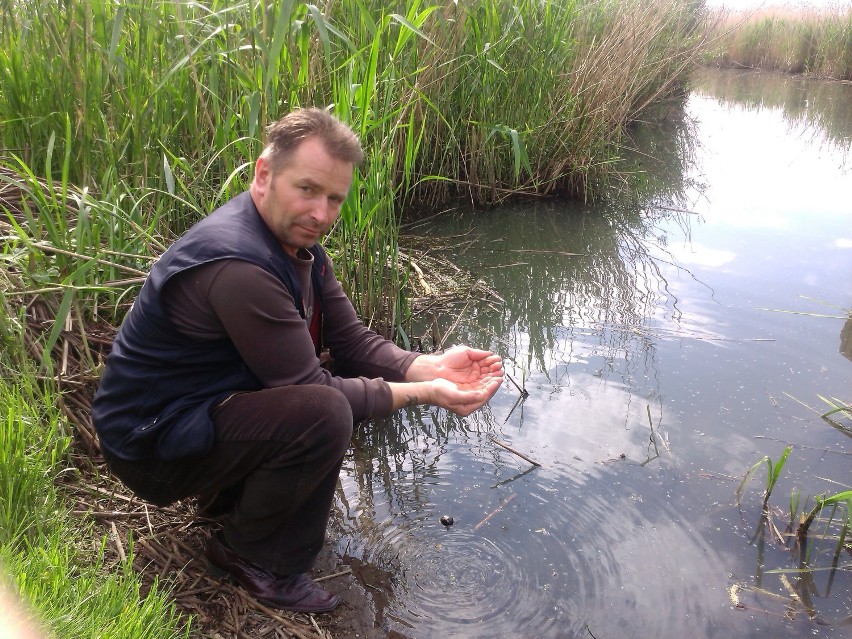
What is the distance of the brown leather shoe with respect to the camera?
6.92 ft

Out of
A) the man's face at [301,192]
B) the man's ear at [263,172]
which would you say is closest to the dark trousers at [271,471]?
the man's face at [301,192]

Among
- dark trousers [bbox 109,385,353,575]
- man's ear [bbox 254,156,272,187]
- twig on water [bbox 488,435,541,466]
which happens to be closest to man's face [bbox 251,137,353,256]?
man's ear [bbox 254,156,272,187]

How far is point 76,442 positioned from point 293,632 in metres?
1.02

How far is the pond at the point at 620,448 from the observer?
228cm

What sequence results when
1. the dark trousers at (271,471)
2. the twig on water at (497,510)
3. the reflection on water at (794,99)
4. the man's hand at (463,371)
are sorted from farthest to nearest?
the reflection on water at (794,99) < the twig on water at (497,510) < the man's hand at (463,371) < the dark trousers at (271,471)

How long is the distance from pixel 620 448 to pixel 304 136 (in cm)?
183

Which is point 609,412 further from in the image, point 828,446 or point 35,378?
point 35,378

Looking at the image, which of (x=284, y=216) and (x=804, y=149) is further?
(x=804, y=149)

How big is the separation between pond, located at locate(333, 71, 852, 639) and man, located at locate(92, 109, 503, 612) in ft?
1.43

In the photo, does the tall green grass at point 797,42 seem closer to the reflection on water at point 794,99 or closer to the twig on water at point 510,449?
the reflection on water at point 794,99

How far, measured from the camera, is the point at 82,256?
2.47m

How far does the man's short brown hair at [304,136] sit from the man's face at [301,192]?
1cm

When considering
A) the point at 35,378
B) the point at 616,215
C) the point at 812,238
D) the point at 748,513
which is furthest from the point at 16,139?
the point at 812,238

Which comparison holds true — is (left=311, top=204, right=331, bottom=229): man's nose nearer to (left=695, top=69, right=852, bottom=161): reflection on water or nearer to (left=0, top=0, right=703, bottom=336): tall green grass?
(left=0, top=0, right=703, bottom=336): tall green grass
